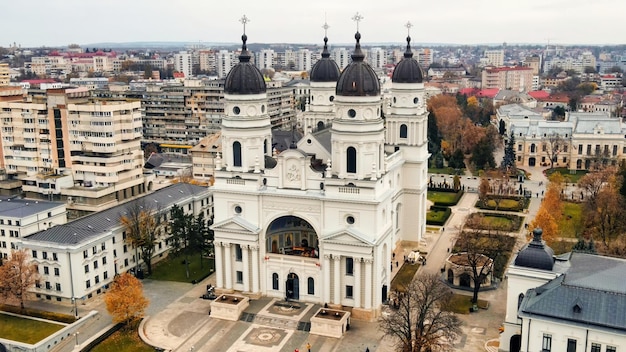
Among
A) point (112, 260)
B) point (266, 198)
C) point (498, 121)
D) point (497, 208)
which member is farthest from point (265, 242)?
point (498, 121)

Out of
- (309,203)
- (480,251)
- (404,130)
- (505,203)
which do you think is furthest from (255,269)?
(505,203)

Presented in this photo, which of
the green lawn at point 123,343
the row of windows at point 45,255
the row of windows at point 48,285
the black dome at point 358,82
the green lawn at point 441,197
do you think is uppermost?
the black dome at point 358,82

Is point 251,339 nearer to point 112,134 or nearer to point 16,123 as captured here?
point 112,134

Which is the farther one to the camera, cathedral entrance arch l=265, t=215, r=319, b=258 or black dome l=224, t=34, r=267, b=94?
cathedral entrance arch l=265, t=215, r=319, b=258

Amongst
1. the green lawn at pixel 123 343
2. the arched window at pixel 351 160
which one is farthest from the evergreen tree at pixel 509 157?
the green lawn at pixel 123 343

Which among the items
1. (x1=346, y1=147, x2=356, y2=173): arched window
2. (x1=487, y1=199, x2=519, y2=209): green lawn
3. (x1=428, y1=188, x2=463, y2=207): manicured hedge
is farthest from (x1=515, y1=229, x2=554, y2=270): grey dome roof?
(x1=428, y1=188, x2=463, y2=207): manicured hedge

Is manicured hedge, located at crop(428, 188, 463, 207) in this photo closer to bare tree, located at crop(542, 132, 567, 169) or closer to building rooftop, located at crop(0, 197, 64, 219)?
bare tree, located at crop(542, 132, 567, 169)

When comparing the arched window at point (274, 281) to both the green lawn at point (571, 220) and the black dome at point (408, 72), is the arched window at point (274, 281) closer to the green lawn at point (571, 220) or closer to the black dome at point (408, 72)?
the black dome at point (408, 72)
